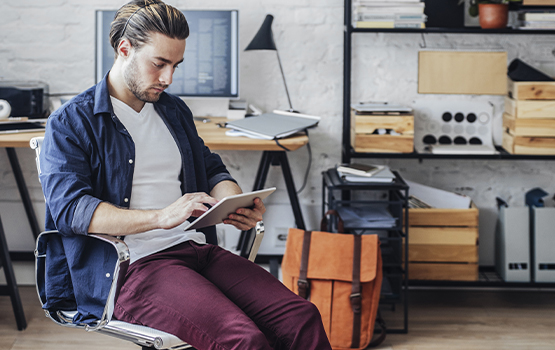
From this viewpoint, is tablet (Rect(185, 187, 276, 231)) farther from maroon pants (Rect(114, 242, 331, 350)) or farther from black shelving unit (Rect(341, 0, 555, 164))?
black shelving unit (Rect(341, 0, 555, 164))

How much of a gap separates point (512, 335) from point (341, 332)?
0.73 meters

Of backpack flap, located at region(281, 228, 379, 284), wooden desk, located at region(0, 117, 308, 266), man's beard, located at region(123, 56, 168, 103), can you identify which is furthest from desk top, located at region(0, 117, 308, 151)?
man's beard, located at region(123, 56, 168, 103)

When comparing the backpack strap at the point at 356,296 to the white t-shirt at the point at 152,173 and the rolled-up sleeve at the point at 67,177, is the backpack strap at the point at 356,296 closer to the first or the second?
the white t-shirt at the point at 152,173

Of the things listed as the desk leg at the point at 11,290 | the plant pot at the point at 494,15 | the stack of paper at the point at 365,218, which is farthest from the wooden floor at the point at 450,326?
the plant pot at the point at 494,15

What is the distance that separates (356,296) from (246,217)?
0.82 meters

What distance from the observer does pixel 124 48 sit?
150 centimetres

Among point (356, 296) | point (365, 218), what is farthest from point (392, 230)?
Result: point (356, 296)

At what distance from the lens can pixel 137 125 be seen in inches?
62.8

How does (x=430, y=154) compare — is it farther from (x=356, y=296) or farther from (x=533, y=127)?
(x=356, y=296)

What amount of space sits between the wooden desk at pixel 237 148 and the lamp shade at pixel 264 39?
39cm

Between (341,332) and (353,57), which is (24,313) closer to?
(341,332)

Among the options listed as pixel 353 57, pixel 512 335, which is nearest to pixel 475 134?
pixel 353 57

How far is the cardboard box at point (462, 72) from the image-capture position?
2.73m

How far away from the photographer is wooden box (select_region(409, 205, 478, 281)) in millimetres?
2557
